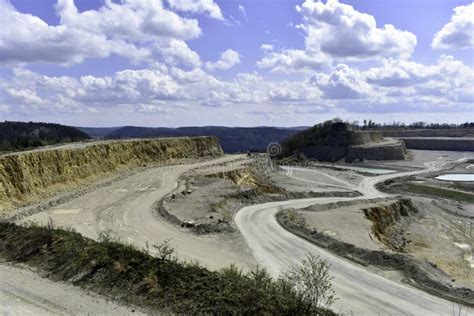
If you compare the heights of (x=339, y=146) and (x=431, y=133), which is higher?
(x=431, y=133)

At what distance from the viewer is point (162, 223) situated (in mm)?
32062

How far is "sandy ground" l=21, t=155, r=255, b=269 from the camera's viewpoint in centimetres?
2569

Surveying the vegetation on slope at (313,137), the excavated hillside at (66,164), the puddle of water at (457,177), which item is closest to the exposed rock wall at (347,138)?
the vegetation on slope at (313,137)

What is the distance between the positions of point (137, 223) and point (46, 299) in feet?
50.6

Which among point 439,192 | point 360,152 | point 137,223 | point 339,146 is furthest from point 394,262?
point 339,146

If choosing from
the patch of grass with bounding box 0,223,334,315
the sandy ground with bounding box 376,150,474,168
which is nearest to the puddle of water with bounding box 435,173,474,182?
the sandy ground with bounding box 376,150,474,168

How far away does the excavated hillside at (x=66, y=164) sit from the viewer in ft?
122

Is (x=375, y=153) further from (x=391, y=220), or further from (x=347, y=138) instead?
(x=391, y=220)

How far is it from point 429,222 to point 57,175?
42047 millimetres

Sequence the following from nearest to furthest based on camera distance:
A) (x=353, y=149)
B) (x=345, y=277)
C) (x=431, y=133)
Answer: (x=345, y=277) < (x=353, y=149) < (x=431, y=133)

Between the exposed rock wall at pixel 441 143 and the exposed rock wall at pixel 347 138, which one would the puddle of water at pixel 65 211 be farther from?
the exposed rock wall at pixel 441 143

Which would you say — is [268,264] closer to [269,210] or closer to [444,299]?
[444,299]

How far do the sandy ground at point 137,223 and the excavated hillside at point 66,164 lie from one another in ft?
12.2

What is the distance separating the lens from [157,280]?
1642 centimetres
